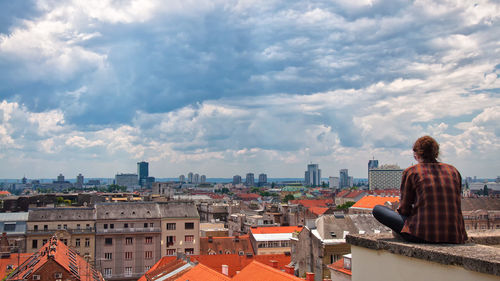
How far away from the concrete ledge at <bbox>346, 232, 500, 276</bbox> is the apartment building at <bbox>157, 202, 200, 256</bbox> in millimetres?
70499

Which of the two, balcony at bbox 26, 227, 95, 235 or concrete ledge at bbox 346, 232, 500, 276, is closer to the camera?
concrete ledge at bbox 346, 232, 500, 276

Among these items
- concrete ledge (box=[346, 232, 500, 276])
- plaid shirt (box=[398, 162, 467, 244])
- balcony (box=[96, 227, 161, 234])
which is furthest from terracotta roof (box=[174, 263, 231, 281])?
plaid shirt (box=[398, 162, 467, 244])

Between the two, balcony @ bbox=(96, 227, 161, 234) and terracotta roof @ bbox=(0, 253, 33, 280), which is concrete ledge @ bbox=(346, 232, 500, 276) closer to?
terracotta roof @ bbox=(0, 253, 33, 280)

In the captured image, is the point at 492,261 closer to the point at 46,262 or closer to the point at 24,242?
the point at 46,262

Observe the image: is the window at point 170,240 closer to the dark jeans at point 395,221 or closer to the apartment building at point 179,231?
the apartment building at point 179,231

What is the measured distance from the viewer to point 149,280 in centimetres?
4897

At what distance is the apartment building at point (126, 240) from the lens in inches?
2763

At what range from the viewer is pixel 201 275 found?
129ft

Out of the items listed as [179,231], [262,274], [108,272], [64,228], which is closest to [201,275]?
[262,274]

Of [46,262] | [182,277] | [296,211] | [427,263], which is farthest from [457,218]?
[296,211]

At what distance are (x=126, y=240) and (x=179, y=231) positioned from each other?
343 inches

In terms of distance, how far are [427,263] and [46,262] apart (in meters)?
42.0

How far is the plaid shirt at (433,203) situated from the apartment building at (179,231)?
70744mm

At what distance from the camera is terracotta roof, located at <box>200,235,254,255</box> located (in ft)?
257
